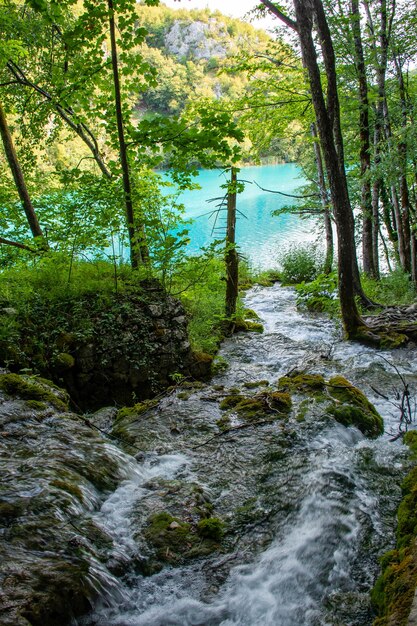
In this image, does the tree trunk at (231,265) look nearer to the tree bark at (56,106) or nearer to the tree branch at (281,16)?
the tree bark at (56,106)

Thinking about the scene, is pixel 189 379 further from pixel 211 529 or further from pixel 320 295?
pixel 320 295

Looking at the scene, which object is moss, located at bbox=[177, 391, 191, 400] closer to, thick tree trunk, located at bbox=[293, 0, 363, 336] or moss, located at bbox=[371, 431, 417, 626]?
moss, located at bbox=[371, 431, 417, 626]

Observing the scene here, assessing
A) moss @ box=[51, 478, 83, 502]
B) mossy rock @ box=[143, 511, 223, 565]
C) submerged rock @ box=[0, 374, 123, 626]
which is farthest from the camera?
moss @ box=[51, 478, 83, 502]

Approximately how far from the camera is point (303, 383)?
250 inches

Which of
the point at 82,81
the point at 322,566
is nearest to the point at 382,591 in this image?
the point at 322,566

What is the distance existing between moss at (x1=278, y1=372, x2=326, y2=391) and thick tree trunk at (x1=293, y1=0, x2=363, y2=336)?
295 cm

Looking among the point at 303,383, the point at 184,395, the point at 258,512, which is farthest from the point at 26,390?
the point at 303,383

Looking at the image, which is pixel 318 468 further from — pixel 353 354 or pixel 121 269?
pixel 121 269

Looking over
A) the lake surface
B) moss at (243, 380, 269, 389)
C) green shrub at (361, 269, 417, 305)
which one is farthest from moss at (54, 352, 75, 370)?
the lake surface

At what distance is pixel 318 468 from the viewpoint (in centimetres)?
421

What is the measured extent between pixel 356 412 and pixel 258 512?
228 cm

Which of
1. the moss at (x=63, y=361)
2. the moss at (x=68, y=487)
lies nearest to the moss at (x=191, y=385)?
the moss at (x=63, y=361)

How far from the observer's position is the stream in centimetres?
273

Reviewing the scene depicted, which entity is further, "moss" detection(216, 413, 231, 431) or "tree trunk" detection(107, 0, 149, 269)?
"tree trunk" detection(107, 0, 149, 269)
